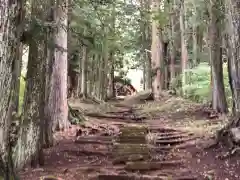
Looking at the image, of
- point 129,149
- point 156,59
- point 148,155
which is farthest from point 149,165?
point 156,59

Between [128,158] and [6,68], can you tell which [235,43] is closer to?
[128,158]

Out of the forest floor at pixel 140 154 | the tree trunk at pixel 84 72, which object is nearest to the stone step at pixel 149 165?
the forest floor at pixel 140 154

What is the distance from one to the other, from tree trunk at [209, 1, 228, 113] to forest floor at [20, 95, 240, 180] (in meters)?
0.66

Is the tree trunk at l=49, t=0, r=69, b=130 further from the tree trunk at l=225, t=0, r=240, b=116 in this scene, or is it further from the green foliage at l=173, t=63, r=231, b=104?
the green foliage at l=173, t=63, r=231, b=104

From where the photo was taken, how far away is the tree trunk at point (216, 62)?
14.1m

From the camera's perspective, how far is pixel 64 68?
41.5 feet

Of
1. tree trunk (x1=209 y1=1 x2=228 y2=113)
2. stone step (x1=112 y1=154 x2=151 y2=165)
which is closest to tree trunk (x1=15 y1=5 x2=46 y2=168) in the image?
stone step (x1=112 y1=154 x2=151 y2=165)

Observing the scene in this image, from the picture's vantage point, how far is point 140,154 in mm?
10016

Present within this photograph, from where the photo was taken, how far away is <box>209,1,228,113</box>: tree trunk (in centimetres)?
1408

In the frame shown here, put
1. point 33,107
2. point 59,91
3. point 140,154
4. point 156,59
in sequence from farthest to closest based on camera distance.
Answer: point 156,59 → point 59,91 → point 140,154 → point 33,107

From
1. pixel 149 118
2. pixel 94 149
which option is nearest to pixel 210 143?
pixel 94 149

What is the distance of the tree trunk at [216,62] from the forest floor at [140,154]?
657mm

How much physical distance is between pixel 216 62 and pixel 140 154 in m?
5.95

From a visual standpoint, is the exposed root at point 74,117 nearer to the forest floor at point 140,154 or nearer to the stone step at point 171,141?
the forest floor at point 140,154
